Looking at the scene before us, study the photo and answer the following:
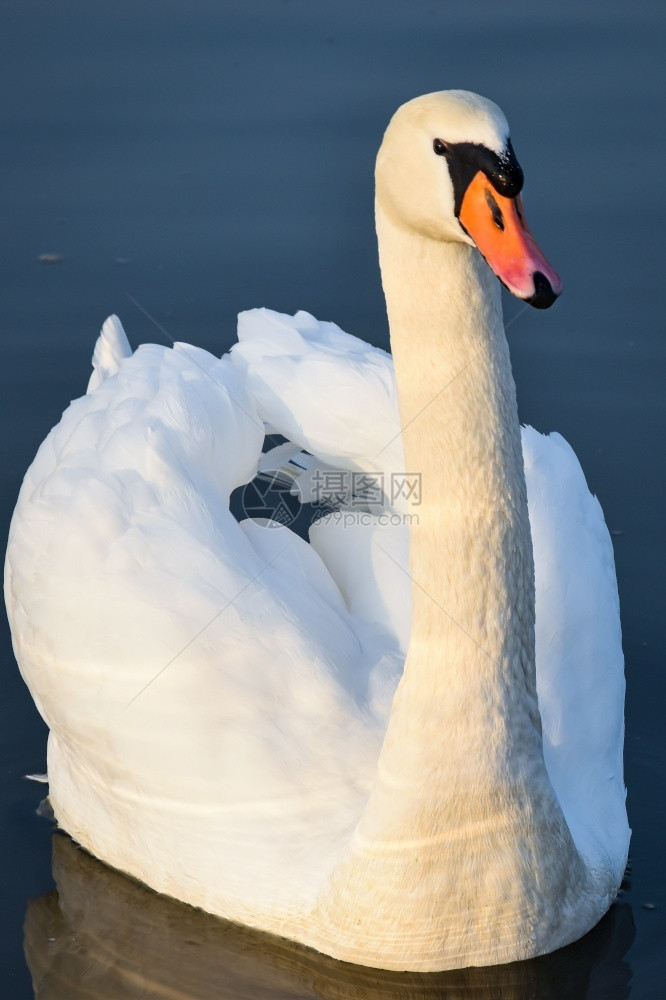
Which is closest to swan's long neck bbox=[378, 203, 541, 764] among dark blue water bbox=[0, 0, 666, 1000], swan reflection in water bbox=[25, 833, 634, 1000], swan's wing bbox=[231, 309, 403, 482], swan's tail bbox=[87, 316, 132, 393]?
swan reflection in water bbox=[25, 833, 634, 1000]

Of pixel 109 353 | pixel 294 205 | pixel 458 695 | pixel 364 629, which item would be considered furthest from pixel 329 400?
pixel 294 205

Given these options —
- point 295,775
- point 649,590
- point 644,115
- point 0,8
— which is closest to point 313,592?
point 295,775

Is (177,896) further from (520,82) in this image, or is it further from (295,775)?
(520,82)

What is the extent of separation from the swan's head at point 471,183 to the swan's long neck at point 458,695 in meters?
0.14

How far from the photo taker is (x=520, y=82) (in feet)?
27.1

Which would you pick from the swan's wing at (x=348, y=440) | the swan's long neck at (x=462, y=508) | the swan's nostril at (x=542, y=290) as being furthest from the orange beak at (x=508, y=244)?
the swan's wing at (x=348, y=440)

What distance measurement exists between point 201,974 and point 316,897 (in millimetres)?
446

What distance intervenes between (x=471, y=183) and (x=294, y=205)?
4652mm

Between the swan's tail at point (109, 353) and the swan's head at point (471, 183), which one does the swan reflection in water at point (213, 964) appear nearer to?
the swan's tail at point (109, 353)

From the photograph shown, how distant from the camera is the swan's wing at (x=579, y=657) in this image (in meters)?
4.45

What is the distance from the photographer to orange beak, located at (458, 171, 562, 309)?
301 cm

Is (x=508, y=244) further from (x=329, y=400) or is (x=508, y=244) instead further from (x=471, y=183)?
(x=329, y=400)

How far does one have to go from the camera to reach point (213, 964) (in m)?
4.37
